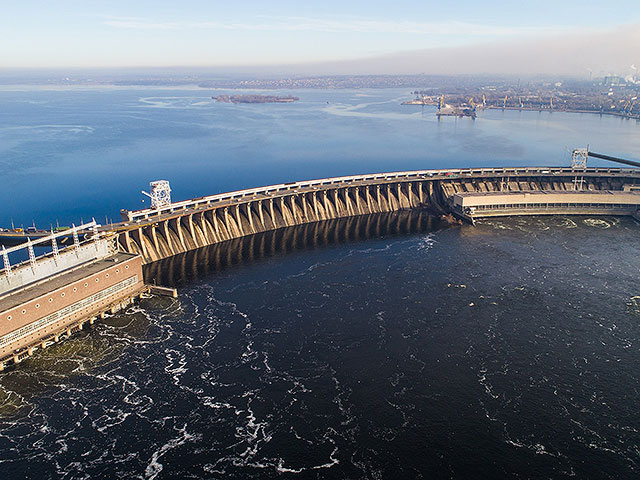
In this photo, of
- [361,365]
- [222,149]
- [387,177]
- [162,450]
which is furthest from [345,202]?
[222,149]

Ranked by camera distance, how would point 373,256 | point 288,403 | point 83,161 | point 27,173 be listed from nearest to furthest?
1. point 288,403
2. point 373,256
3. point 27,173
4. point 83,161

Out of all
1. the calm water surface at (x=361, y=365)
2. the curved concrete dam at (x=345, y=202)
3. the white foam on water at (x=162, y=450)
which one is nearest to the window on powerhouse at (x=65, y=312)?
the calm water surface at (x=361, y=365)

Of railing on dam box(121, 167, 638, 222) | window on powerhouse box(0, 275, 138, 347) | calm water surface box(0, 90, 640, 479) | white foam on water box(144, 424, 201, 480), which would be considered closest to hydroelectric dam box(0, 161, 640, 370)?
window on powerhouse box(0, 275, 138, 347)

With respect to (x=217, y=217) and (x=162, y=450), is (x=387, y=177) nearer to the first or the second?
(x=217, y=217)

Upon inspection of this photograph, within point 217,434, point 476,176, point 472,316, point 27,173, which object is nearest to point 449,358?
point 472,316

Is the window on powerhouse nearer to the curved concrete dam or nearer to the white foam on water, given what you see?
the curved concrete dam

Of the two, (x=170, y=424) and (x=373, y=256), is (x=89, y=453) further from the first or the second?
(x=373, y=256)

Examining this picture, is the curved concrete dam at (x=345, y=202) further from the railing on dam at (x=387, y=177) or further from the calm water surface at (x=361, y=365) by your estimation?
the calm water surface at (x=361, y=365)
